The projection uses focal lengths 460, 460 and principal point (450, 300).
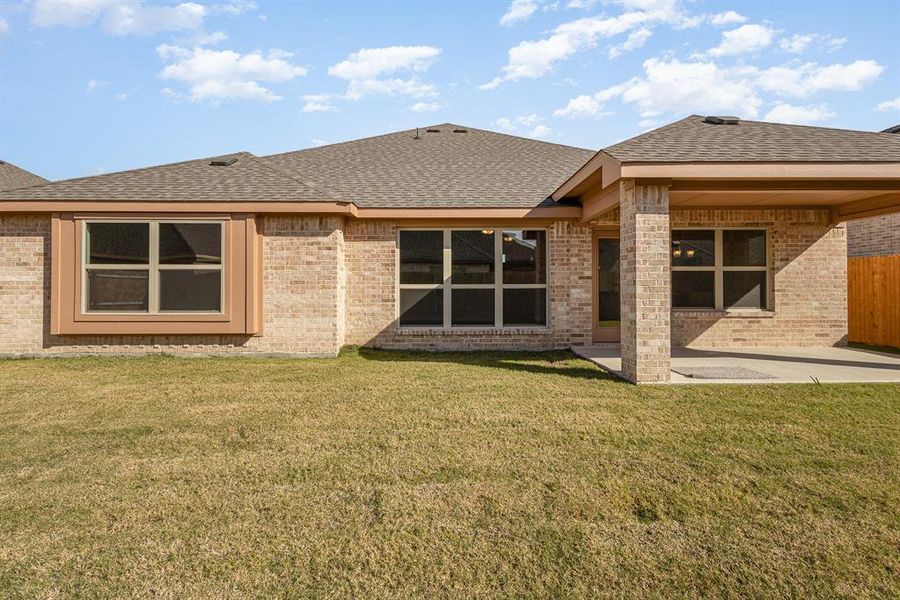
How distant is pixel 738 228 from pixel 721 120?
8.89 ft

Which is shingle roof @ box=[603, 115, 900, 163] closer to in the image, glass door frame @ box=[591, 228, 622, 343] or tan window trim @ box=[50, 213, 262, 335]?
glass door frame @ box=[591, 228, 622, 343]

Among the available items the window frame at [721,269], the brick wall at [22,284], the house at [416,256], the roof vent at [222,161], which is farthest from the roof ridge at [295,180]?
the window frame at [721,269]

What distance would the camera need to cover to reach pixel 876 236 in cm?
1269

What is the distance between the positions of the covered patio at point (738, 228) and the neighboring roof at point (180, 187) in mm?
5526

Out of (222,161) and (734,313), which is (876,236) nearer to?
(734,313)

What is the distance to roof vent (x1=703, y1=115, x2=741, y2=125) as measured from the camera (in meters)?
8.26

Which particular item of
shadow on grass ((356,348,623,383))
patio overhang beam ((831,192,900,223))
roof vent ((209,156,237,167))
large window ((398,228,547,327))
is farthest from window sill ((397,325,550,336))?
patio overhang beam ((831,192,900,223))

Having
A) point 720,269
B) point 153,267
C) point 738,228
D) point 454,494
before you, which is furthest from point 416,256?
point 454,494

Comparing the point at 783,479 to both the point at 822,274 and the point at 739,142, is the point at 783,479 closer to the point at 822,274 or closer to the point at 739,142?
the point at 739,142

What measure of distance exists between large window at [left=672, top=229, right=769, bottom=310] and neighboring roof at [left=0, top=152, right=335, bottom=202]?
7.60 meters

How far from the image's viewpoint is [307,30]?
10.1 metres

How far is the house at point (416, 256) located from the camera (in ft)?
27.7

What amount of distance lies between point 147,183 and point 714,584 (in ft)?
34.8

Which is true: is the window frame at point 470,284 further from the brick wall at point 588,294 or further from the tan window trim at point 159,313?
the tan window trim at point 159,313
